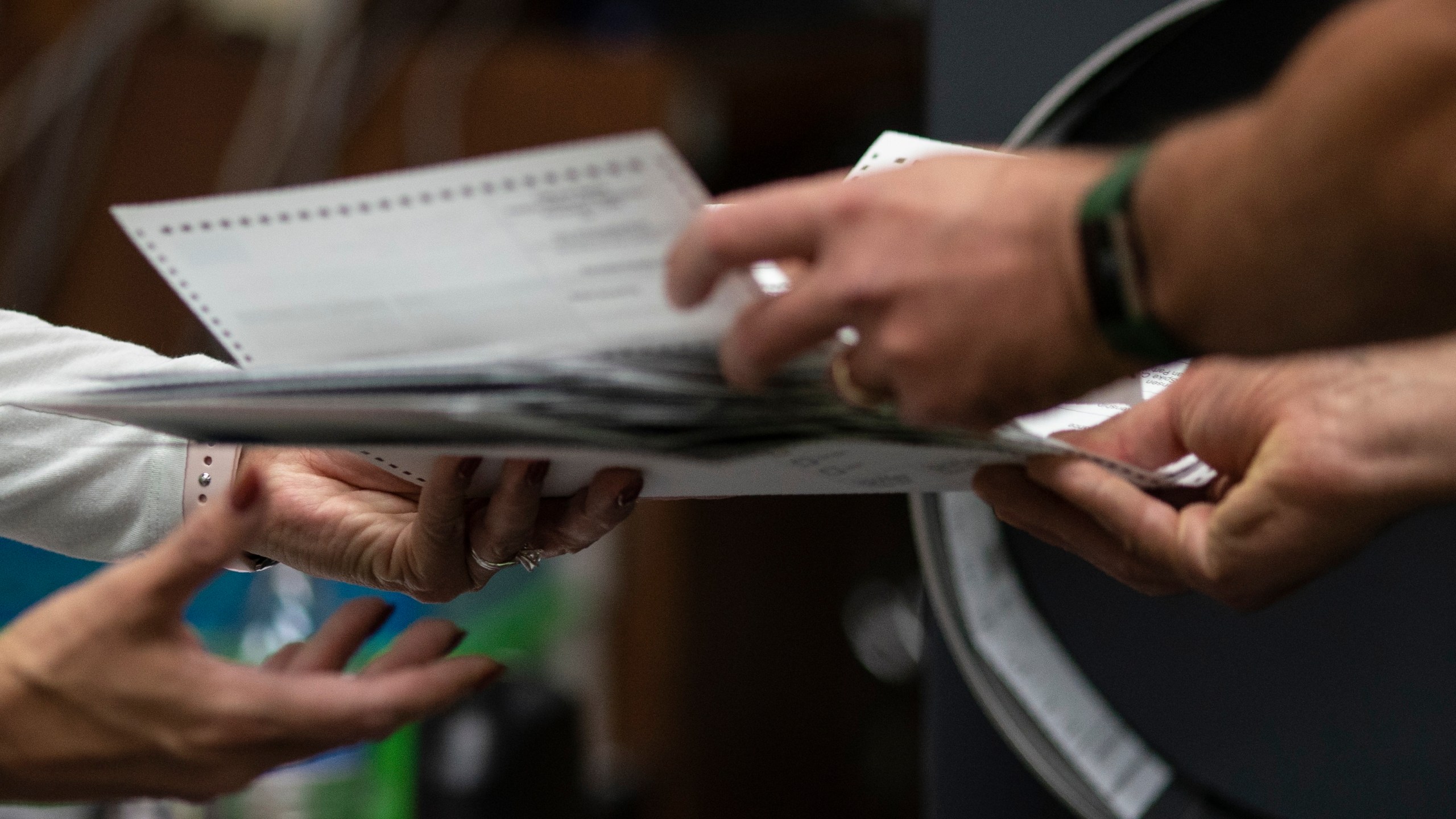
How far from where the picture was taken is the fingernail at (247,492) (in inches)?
17.5

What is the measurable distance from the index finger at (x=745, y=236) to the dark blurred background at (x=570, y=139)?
110 cm

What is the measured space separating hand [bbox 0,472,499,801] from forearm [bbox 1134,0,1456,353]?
1.04ft

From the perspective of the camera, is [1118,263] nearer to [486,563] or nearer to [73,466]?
[486,563]

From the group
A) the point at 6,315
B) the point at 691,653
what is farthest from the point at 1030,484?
the point at 691,653

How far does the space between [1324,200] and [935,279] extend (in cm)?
12

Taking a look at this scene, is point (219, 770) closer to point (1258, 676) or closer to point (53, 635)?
point (53, 635)

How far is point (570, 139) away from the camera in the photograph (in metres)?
1.91

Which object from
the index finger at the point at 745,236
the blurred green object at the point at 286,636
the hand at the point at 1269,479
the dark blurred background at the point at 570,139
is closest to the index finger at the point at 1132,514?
the hand at the point at 1269,479

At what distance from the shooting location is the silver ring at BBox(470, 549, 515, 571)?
675 mm

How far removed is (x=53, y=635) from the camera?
45 centimetres

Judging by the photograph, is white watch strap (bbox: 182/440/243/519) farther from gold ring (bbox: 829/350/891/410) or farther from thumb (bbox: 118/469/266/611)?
gold ring (bbox: 829/350/891/410)

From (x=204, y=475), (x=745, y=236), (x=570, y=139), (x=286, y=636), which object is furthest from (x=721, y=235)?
(x=570, y=139)

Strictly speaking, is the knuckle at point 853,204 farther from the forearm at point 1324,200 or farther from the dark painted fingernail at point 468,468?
the dark painted fingernail at point 468,468

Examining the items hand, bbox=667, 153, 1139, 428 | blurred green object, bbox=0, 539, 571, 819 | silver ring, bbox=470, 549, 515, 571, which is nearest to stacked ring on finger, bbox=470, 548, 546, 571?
silver ring, bbox=470, 549, 515, 571
